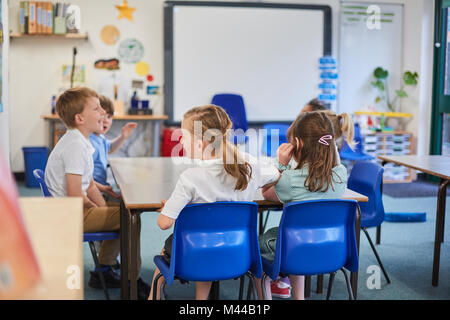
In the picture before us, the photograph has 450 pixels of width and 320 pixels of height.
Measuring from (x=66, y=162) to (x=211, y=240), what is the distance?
2.99 ft

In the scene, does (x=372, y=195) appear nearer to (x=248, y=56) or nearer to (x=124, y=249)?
(x=124, y=249)

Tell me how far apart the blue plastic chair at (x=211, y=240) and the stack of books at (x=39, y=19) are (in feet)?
14.6

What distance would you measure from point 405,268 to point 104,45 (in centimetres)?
415

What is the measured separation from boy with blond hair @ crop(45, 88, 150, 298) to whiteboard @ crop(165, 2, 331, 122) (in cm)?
353

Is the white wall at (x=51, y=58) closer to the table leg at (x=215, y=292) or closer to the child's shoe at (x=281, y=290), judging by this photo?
the child's shoe at (x=281, y=290)

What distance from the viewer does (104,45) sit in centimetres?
612

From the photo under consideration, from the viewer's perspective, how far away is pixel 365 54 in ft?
22.1

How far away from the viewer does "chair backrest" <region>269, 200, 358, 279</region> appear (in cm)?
205

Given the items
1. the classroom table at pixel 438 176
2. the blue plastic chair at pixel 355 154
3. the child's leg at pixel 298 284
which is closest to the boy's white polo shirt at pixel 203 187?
the child's leg at pixel 298 284

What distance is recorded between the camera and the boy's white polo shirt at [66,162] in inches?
99.3

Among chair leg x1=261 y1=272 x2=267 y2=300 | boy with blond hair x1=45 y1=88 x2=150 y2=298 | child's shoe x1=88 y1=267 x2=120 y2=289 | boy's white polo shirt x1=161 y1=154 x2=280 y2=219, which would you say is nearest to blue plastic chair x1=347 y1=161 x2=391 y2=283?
chair leg x1=261 y1=272 x2=267 y2=300

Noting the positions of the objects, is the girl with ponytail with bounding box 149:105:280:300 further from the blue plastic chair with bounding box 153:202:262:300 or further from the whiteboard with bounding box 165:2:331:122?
the whiteboard with bounding box 165:2:331:122

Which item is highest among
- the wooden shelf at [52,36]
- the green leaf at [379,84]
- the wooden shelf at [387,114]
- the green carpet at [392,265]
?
the wooden shelf at [52,36]

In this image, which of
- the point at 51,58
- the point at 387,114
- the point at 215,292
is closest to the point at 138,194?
the point at 215,292
